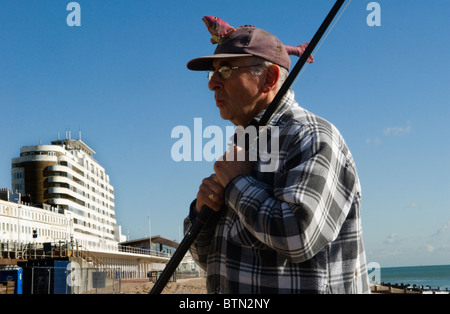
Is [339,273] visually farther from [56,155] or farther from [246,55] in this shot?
[56,155]

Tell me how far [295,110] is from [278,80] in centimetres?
25

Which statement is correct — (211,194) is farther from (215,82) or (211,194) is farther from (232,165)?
(215,82)

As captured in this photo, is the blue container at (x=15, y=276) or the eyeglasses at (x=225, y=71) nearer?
the eyeglasses at (x=225, y=71)

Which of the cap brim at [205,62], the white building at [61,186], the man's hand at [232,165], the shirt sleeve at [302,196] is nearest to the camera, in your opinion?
the shirt sleeve at [302,196]

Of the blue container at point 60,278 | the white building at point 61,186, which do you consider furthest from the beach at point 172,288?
the white building at point 61,186

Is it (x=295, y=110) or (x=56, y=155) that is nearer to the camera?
(x=295, y=110)

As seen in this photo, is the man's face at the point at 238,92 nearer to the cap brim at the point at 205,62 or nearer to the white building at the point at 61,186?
the cap brim at the point at 205,62

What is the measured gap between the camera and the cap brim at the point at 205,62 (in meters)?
2.67

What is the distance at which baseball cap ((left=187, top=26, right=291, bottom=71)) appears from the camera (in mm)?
2670

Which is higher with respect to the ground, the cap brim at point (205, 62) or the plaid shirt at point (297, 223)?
the cap brim at point (205, 62)

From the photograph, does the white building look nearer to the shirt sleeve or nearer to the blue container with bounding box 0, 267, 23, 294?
the blue container with bounding box 0, 267, 23, 294

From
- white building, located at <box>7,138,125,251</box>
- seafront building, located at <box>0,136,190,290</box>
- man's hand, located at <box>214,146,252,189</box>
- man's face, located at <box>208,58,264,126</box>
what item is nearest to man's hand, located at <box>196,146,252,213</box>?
man's hand, located at <box>214,146,252,189</box>

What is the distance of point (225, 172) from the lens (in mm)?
2410
